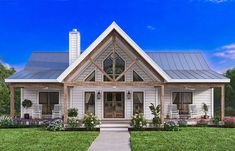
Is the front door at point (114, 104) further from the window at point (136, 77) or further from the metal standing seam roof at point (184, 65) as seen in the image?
the metal standing seam roof at point (184, 65)

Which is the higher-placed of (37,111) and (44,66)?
(44,66)

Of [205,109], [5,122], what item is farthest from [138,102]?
[5,122]

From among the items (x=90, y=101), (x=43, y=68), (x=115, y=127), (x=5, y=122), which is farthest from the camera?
(x=43, y=68)

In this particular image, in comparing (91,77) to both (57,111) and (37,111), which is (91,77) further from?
(37,111)

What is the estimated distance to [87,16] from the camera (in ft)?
105

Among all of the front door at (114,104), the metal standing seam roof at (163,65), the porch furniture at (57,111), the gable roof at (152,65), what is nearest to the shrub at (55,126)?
the gable roof at (152,65)

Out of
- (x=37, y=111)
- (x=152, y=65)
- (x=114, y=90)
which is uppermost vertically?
(x=152, y=65)

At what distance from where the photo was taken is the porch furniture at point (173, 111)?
2173 centimetres

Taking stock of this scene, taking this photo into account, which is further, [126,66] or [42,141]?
[126,66]

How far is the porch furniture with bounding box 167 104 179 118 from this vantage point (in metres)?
→ 21.7

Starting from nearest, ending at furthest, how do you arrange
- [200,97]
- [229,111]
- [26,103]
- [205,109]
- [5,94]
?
[26,103] → [205,109] → [200,97] → [229,111] → [5,94]

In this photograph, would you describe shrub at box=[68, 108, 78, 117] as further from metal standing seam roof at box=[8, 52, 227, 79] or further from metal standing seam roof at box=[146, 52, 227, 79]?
metal standing seam roof at box=[146, 52, 227, 79]

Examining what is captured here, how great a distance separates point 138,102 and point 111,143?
8.84 meters

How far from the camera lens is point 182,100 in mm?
23000
